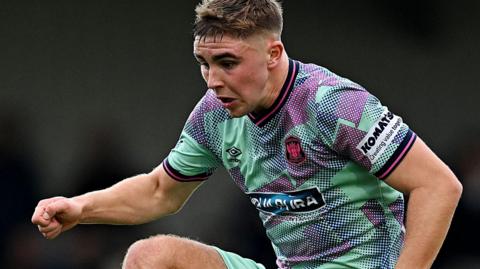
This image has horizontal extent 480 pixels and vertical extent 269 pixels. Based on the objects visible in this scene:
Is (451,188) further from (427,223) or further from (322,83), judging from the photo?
(322,83)

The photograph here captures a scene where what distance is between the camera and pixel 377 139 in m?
3.62

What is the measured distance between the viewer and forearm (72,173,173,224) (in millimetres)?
4301

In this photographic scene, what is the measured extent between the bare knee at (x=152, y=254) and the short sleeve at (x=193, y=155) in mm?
417

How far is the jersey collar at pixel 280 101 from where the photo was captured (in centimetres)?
383

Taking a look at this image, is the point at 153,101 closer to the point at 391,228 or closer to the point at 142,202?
the point at 142,202

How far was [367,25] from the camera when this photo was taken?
7859 millimetres

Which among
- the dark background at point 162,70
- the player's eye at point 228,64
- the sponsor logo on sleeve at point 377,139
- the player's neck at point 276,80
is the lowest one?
the dark background at point 162,70

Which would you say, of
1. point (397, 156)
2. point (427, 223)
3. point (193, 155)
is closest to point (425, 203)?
point (427, 223)

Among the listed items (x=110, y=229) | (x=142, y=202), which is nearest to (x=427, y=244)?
(x=142, y=202)

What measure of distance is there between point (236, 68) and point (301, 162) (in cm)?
39

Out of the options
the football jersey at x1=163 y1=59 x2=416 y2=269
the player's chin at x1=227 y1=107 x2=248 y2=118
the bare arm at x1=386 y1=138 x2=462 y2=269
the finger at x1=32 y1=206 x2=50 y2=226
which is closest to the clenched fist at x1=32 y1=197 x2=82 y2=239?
the finger at x1=32 y1=206 x2=50 y2=226

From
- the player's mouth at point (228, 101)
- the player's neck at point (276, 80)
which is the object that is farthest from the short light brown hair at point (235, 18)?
the player's mouth at point (228, 101)

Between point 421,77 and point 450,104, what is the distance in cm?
27

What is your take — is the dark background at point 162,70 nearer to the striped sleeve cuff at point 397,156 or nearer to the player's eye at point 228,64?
the player's eye at point 228,64
